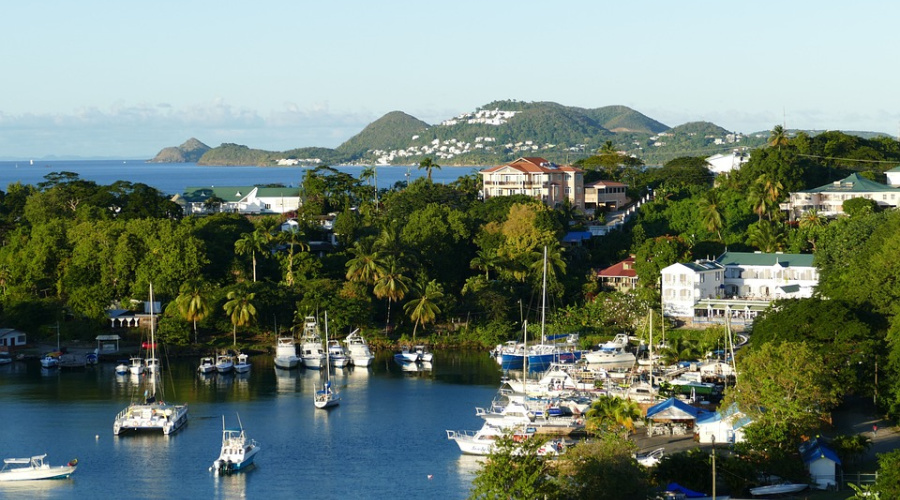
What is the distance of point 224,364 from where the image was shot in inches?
2391

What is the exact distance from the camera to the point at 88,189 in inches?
3442

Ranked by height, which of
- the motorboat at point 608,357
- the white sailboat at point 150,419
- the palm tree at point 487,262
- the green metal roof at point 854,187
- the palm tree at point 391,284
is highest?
the green metal roof at point 854,187

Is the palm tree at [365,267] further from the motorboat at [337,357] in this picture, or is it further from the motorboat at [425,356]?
the motorboat at [425,356]

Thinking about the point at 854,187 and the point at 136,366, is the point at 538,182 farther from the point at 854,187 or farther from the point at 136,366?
the point at 136,366

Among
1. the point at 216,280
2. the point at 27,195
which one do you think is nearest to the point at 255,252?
the point at 216,280

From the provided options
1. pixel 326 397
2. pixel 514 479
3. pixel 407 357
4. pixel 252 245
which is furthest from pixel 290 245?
pixel 514 479

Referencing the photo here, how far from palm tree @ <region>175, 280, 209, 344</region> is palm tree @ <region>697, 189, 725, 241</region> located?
32.0 m

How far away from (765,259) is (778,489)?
36184 mm

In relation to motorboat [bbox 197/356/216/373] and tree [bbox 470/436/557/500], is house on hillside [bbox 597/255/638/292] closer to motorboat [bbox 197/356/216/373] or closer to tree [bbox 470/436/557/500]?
motorboat [bbox 197/356/216/373]

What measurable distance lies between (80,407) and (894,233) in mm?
36935

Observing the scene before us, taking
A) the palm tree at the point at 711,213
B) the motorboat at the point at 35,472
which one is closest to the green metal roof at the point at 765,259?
the palm tree at the point at 711,213

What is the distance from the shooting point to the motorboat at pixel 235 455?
1642 inches

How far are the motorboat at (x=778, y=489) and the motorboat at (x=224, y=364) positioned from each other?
3164 centimetres

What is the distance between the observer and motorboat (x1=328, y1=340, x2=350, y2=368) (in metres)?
62.2
